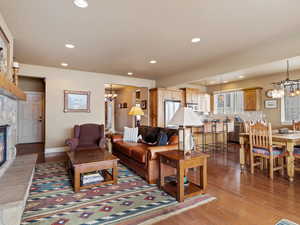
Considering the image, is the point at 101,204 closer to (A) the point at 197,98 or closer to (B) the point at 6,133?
(B) the point at 6,133

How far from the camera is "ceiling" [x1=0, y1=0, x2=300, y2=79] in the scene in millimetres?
2125

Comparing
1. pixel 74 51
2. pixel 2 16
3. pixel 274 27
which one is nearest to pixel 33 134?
pixel 74 51

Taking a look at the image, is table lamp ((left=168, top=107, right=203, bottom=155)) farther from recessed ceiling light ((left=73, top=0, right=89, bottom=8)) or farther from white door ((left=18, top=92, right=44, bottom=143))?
white door ((left=18, top=92, right=44, bottom=143))

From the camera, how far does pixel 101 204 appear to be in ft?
6.85

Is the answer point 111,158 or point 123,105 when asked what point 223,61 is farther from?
point 123,105

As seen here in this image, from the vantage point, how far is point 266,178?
294 cm

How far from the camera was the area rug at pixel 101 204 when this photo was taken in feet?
5.90

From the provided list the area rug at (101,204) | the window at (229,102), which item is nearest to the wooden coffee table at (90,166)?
the area rug at (101,204)

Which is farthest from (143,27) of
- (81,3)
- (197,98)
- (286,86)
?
(197,98)

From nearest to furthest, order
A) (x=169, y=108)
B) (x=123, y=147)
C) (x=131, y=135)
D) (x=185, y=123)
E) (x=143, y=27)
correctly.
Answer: (x=185, y=123) < (x=143, y=27) < (x=123, y=147) < (x=131, y=135) < (x=169, y=108)

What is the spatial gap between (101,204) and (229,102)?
6.72 m

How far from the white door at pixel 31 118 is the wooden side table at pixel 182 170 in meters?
6.17

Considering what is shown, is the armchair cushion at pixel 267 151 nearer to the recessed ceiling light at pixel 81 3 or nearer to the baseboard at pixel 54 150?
the recessed ceiling light at pixel 81 3

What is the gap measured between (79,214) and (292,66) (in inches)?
244
